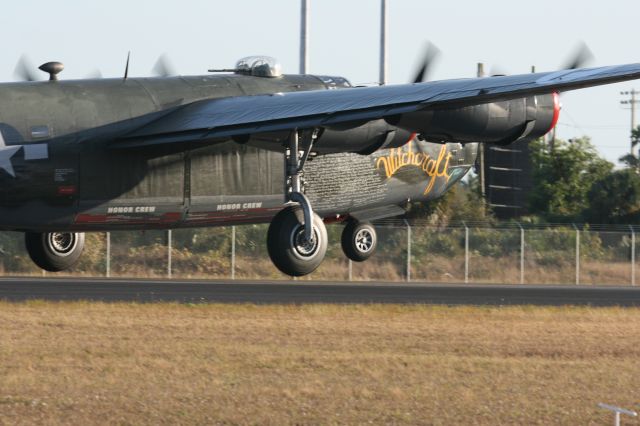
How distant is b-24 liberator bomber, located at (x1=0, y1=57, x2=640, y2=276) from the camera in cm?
2238

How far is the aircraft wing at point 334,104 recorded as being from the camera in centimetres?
2062

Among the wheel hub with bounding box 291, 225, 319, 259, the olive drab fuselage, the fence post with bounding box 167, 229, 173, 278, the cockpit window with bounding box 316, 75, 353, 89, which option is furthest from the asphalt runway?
the wheel hub with bounding box 291, 225, 319, 259

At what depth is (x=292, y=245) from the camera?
2333 centimetres

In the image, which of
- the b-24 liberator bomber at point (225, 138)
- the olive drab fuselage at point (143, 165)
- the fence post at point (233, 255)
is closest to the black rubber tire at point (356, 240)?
the olive drab fuselage at point (143, 165)

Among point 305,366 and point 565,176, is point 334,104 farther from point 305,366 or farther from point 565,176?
point 565,176

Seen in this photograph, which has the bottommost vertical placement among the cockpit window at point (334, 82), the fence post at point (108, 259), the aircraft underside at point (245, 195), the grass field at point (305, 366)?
the grass field at point (305, 366)

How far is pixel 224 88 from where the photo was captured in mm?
25484

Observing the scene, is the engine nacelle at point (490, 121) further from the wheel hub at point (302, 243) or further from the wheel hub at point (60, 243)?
the wheel hub at point (60, 243)

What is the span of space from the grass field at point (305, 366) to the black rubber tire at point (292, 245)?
9.28 feet

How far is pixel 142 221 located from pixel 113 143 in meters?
1.74

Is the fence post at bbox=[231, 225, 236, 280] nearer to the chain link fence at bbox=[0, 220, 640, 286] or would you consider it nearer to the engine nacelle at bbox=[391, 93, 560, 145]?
the chain link fence at bbox=[0, 220, 640, 286]

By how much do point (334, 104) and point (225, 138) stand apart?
A: 2.71m

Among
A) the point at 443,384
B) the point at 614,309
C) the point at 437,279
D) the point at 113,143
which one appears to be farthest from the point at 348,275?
the point at 113,143

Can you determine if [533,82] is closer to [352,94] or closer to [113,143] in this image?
[352,94]
